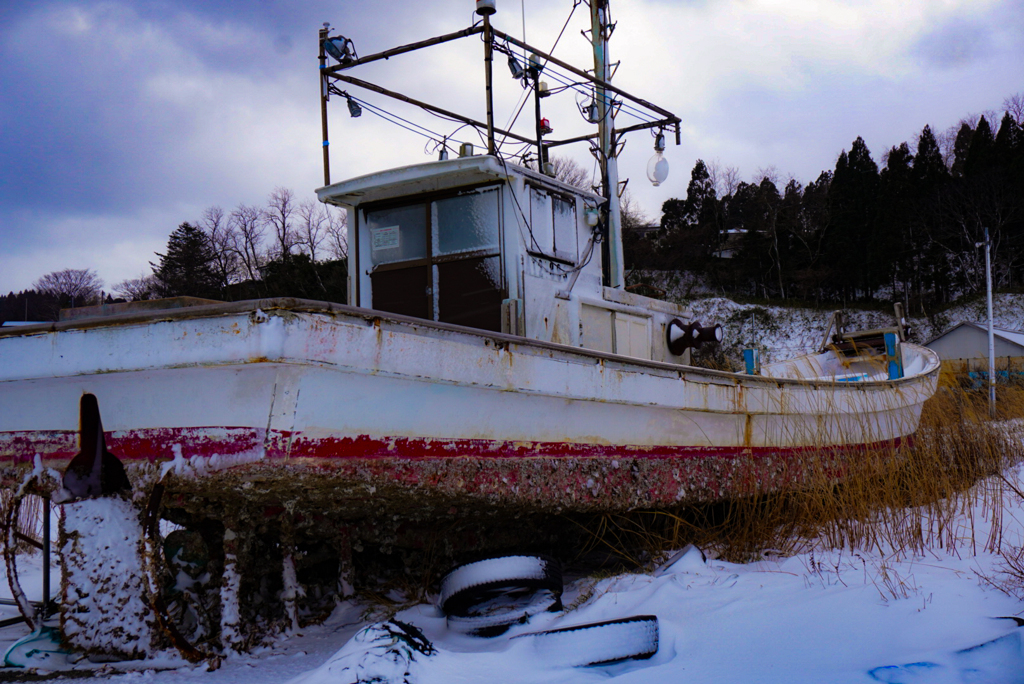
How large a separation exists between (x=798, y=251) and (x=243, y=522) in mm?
39353

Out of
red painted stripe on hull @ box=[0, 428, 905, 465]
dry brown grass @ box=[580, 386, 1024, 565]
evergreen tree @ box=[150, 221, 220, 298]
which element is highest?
evergreen tree @ box=[150, 221, 220, 298]

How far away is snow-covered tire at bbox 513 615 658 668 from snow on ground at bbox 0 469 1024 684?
0.04 m

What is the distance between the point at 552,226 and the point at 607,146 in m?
2.32

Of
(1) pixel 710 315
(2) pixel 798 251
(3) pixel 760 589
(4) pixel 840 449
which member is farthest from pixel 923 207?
(3) pixel 760 589

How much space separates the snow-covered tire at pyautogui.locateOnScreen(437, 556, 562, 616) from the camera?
338cm

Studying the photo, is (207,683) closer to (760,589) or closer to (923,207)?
(760,589)

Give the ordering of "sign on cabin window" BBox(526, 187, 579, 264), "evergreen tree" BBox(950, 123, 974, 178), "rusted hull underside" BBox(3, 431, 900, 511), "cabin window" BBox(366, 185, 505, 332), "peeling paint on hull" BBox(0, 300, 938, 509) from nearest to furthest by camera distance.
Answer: "peeling paint on hull" BBox(0, 300, 938, 509)
"rusted hull underside" BBox(3, 431, 900, 511)
"cabin window" BBox(366, 185, 505, 332)
"sign on cabin window" BBox(526, 187, 579, 264)
"evergreen tree" BBox(950, 123, 974, 178)

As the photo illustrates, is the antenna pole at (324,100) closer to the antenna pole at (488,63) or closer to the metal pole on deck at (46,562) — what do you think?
the antenna pole at (488,63)

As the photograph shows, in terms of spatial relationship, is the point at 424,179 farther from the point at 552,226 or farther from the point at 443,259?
the point at 552,226

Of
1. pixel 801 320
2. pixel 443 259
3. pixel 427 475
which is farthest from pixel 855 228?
pixel 427 475

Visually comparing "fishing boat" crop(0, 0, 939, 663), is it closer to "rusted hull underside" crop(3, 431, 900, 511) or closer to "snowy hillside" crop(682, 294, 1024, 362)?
"rusted hull underside" crop(3, 431, 900, 511)

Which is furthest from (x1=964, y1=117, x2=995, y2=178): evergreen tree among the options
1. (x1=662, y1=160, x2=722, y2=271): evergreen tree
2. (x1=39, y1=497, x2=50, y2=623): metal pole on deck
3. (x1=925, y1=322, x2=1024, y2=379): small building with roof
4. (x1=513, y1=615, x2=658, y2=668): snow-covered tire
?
(x1=39, y1=497, x2=50, y2=623): metal pole on deck

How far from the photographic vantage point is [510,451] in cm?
347

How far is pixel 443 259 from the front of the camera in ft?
15.4
